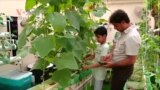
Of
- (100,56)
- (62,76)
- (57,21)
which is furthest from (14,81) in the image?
(57,21)

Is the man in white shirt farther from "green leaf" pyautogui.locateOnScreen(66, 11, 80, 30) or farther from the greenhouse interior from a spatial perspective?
"green leaf" pyautogui.locateOnScreen(66, 11, 80, 30)

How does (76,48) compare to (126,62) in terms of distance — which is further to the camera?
(126,62)

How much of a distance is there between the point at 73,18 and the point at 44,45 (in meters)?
0.21

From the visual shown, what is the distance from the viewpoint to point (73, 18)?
121cm

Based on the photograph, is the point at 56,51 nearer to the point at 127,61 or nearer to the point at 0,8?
the point at 127,61

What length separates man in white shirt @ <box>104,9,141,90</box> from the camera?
2236mm

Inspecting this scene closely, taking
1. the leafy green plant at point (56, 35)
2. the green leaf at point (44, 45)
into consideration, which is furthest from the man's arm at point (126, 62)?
the green leaf at point (44, 45)

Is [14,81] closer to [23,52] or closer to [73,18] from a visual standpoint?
[23,52]

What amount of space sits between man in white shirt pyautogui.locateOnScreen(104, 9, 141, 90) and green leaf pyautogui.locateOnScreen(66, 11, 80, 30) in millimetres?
1103

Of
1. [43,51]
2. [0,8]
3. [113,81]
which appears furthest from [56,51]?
[0,8]

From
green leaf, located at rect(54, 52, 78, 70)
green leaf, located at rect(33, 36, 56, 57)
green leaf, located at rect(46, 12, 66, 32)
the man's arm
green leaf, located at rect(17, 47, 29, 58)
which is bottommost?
the man's arm

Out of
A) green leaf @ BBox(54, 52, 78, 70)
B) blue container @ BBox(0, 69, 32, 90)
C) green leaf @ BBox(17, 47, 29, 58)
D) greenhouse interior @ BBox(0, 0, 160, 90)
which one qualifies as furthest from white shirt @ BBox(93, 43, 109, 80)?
green leaf @ BBox(54, 52, 78, 70)

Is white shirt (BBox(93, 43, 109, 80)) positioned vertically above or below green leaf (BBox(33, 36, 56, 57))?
below

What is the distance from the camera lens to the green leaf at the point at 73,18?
Answer: 46.9 inches
